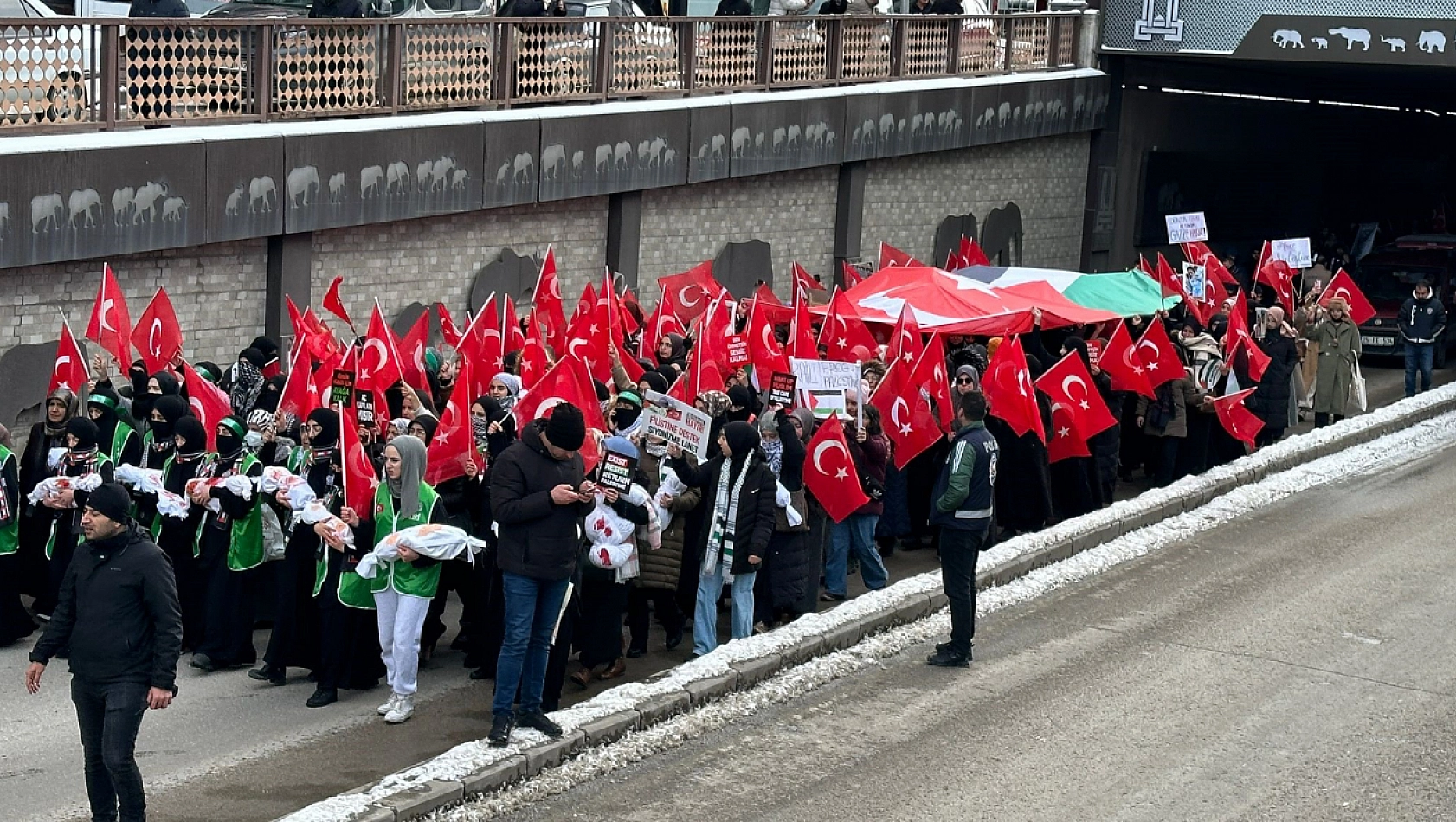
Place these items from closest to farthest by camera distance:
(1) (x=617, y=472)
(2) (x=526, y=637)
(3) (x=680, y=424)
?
1. (2) (x=526, y=637)
2. (1) (x=617, y=472)
3. (3) (x=680, y=424)

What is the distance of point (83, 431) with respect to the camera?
11344 mm

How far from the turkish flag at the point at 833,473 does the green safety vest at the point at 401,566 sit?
2.92 m

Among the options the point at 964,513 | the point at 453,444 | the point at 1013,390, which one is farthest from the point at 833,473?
the point at 453,444

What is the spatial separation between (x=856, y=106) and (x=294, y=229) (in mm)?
9418

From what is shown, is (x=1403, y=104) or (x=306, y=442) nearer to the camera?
(x=306, y=442)

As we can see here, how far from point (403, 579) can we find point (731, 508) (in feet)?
6.57

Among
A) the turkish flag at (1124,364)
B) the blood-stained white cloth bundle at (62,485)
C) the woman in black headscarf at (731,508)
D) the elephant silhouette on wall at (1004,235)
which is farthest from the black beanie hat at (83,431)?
the elephant silhouette on wall at (1004,235)

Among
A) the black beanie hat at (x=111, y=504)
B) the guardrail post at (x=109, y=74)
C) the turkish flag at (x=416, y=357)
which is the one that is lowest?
the turkish flag at (x=416, y=357)

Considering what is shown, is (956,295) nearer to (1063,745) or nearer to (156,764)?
(1063,745)

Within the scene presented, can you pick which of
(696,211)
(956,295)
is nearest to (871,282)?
(956,295)

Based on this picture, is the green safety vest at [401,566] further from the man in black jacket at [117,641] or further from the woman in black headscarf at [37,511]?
the woman in black headscarf at [37,511]

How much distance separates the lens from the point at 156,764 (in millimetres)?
9375

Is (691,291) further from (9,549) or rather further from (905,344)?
(9,549)

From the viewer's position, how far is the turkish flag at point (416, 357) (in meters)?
13.8
